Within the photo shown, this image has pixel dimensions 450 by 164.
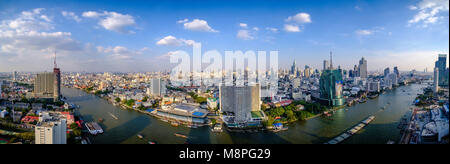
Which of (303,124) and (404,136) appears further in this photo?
(303,124)

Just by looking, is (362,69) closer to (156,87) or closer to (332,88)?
(332,88)

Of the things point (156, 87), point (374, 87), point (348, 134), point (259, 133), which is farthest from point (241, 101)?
point (374, 87)

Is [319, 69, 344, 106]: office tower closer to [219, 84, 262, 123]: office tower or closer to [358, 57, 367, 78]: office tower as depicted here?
[219, 84, 262, 123]: office tower
